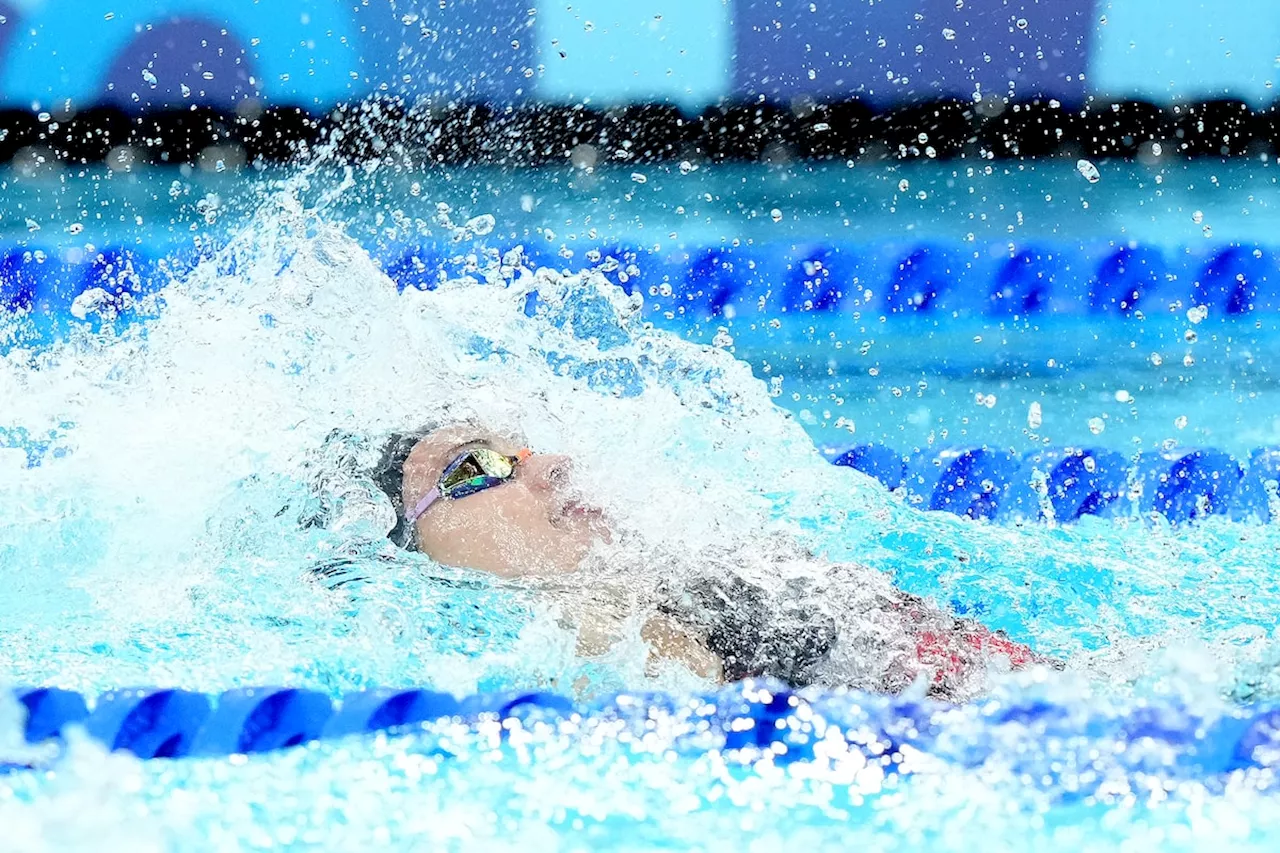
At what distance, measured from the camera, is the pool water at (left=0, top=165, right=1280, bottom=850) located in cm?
118

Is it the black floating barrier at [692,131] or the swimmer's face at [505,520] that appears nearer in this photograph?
the swimmer's face at [505,520]

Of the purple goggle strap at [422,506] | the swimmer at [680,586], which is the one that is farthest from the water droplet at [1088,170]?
the purple goggle strap at [422,506]

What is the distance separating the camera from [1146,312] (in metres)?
3.34

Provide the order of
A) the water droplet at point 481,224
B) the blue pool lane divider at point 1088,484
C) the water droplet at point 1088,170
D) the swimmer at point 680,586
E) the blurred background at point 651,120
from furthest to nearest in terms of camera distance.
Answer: the water droplet at point 1088,170, the blurred background at point 651,120, the water droplet at point 481,224, the blue pool lane divider at point 1088,484, the swimmer at point 680,586

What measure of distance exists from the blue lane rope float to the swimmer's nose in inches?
15.9

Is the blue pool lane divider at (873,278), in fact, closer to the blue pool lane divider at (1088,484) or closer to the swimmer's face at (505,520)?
the blue pool lane divider at (1088,484)

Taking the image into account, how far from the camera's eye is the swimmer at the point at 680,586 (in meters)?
1.50

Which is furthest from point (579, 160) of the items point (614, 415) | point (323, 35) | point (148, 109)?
point (614, 415)

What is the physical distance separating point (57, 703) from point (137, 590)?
17.5 inches

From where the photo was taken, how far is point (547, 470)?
5.55 feet

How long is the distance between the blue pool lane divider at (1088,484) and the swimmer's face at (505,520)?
1032 mm

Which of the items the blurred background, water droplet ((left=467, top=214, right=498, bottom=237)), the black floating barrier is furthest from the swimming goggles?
the black floating barrier

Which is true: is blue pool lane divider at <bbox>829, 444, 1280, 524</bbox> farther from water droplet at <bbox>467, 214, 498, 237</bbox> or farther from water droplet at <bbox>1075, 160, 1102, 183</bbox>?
water droplet at <bbox>1075, 160, 1102, 183</bbox>

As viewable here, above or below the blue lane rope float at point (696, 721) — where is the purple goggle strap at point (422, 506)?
above
